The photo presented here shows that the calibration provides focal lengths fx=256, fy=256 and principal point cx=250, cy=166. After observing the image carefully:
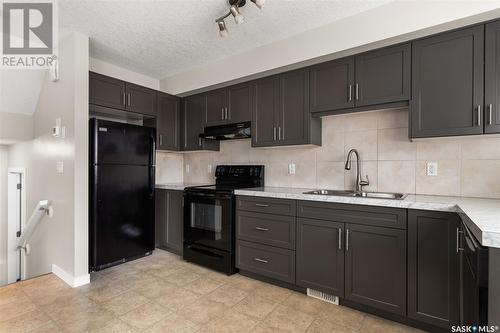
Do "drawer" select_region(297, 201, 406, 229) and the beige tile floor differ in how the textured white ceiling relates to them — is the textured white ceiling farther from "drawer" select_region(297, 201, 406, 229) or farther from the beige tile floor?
the beige tile floor

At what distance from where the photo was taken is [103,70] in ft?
11.1

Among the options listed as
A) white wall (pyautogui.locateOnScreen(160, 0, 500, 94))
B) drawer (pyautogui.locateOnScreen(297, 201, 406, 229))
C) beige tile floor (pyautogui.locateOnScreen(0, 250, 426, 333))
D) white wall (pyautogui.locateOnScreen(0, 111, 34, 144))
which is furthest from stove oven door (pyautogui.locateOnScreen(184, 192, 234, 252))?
white wall (pyautogui.locateOnScreen(0, 111, 34, 144))

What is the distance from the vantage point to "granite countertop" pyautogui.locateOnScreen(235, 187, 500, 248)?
3.27 feet

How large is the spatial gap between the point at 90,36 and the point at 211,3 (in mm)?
1448

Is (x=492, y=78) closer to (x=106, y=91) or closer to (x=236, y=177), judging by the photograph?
(x=236, y=177)

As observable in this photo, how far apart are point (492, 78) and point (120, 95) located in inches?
140

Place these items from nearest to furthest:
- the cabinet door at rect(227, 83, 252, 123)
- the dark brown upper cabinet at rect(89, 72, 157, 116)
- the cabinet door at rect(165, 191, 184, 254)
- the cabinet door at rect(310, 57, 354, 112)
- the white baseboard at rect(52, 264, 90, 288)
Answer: the cabinet door at rect(310, 57, 354, 112) → the white baseboard at rect(52, 264, 90, 288) → the dark brown upper cabinet at rect(89, 72, 157, 116) → the cabinet door at rect(227, 83, 252, 123) → the cabinet door at rect(165, 191, 184, 254)

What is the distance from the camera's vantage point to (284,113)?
9.23ft

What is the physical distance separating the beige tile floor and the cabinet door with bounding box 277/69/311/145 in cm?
155

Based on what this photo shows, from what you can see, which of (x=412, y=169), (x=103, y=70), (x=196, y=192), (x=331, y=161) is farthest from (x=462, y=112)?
(x=103, y=70)

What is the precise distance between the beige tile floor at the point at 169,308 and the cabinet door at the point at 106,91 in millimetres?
1954

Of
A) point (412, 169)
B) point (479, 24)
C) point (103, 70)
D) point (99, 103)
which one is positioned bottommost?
point (412, 169)

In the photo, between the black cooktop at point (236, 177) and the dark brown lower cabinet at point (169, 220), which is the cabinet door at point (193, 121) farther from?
the dark brown lower cabinet at point (169, 220)

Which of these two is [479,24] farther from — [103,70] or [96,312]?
[103,70]
